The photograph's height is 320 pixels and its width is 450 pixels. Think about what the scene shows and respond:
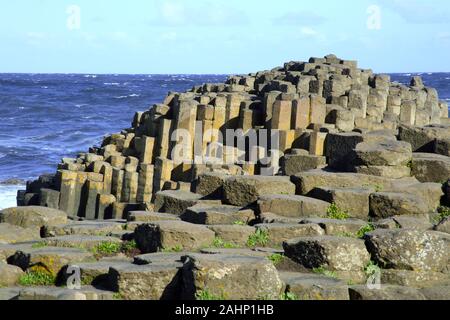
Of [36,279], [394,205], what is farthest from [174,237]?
[394,205]

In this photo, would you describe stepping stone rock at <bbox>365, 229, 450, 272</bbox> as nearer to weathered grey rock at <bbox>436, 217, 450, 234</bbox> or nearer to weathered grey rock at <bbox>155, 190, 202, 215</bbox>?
weathered grey rock at <bbox>436, 217, 450, 234</bbox>

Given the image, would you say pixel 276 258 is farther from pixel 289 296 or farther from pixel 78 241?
pixel 78 241

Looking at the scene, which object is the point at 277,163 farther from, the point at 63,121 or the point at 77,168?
the point at 63,121

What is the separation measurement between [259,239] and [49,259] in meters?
2.67

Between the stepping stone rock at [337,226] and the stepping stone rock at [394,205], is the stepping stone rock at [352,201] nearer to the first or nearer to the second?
the stepping stone rock at [394,205]

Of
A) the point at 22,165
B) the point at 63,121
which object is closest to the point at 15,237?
the point at 22,165

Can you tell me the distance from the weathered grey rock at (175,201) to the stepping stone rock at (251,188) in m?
0.67

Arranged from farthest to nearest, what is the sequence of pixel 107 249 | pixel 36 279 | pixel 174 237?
pixel 107 249
pixel 174 237
pixel 36 279

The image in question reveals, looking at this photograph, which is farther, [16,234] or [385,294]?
[16,234]

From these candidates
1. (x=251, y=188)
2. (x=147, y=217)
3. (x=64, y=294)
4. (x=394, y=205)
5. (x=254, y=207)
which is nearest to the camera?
(x=64, y=294)

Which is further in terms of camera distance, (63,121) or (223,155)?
(63,121)

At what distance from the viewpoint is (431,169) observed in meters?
16.1

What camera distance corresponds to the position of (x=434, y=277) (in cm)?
1093

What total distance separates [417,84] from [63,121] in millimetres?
28219
